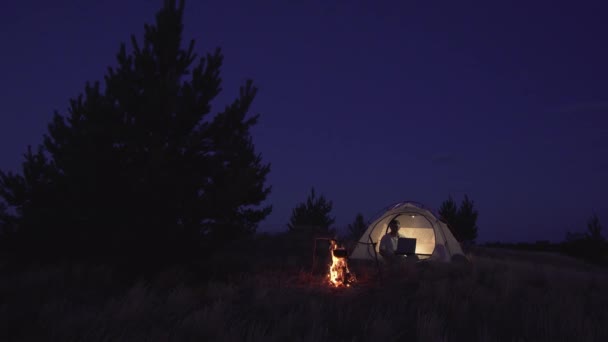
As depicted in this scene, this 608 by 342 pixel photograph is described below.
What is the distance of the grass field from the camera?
494cm

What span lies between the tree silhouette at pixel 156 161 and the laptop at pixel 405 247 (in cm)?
542

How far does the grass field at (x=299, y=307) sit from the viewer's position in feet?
16.2

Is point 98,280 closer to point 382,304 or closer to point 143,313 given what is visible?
point 143,313

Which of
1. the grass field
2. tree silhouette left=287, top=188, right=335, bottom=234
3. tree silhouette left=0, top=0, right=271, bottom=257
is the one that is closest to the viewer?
the grass field

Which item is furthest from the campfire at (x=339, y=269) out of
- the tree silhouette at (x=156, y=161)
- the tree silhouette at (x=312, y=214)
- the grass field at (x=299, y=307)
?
the tree silhouette at (x=312, y=214)

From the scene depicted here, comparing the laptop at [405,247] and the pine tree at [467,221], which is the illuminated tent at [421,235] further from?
the pine tree at [467,221]

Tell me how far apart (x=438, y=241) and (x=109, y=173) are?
33.1 feet

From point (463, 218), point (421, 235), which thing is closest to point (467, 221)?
point (463, 218)

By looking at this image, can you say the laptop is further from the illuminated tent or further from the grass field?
the grass field

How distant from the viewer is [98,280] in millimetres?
9211

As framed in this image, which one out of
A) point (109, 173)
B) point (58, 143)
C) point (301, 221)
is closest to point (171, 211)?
point (109, 173)

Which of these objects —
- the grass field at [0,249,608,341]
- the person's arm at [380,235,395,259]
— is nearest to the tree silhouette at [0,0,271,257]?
the grass field at [0,249,608,341]

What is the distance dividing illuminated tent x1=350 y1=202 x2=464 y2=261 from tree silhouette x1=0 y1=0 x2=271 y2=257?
5134 millimetres

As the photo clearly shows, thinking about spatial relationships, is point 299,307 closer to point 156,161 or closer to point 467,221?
point 156,161
